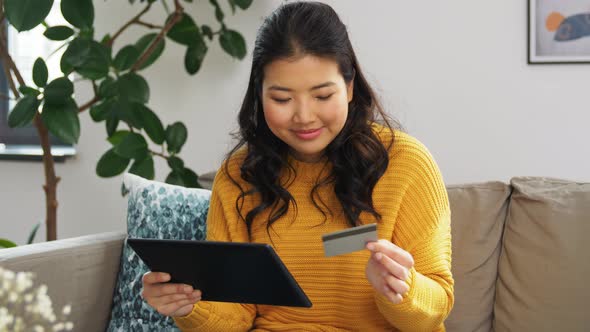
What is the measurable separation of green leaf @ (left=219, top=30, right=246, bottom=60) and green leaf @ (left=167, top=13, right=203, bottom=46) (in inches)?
4.3

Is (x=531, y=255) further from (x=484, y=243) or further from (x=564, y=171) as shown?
(x=564, y=171)

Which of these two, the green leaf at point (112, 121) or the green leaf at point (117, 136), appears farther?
the green leaf at point (117, 136)

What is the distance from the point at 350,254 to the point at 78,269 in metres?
0.76

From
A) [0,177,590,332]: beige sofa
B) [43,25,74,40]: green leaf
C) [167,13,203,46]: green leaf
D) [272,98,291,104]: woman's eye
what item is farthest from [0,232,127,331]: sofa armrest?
[167,13,203,46]: green leaf

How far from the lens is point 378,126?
68.1 inches

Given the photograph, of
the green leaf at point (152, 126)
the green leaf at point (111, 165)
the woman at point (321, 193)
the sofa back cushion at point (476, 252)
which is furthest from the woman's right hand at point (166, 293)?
the green leaf at point (111, 165)

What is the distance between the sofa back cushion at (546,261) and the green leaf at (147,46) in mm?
1474

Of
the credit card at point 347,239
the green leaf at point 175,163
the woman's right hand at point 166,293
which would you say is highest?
the credit card at point 347,239

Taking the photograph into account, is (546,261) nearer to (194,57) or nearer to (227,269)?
(227,269)

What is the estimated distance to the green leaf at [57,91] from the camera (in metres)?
2.48

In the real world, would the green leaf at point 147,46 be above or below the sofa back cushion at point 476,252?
above

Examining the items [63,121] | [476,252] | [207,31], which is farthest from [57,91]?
[476,252]

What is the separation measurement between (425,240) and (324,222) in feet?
0.76

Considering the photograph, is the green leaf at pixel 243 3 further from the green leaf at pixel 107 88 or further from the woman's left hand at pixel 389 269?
the woman's left hand at pixel 389 269
